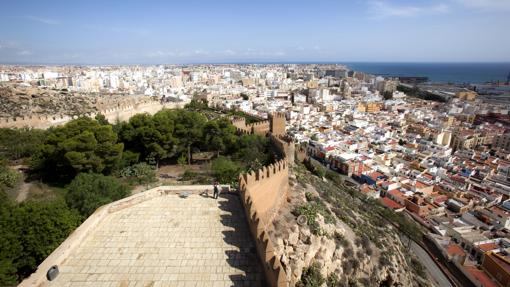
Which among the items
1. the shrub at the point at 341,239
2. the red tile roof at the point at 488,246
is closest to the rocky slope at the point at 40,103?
the shrub at the point at 341,239

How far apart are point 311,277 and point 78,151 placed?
10.8 m

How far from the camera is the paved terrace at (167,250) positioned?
563 cm

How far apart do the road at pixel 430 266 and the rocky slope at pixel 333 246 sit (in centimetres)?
121

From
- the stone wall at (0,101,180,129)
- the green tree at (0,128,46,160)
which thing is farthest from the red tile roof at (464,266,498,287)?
the stone wall at (0,101,180,129)

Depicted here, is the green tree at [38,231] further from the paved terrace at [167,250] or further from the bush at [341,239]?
the bush at [341,239]

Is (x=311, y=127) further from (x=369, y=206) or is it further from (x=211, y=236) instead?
(x=211, y=236)

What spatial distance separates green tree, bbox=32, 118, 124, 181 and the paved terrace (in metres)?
5.66

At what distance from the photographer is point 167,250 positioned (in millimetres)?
6426

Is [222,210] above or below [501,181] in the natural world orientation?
above

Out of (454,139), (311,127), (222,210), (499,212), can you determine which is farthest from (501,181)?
(222,210)

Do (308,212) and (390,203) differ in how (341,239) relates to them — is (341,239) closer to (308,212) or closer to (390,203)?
(308,212)

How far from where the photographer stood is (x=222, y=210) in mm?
7938

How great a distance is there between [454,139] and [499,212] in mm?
21976

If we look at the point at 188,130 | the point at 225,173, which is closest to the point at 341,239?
the point at 225,173
